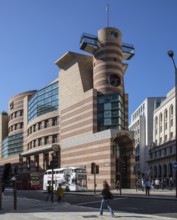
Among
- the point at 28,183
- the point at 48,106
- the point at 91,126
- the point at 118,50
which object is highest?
the point at 118,50

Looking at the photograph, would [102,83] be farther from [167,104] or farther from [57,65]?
[167,104]

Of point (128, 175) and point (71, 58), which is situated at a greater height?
point (71, 58)

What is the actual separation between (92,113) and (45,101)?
78.3 feet

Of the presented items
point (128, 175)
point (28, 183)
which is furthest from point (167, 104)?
point (28, 183)

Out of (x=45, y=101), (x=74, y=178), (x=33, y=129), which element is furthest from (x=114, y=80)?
(x=33, y=129)

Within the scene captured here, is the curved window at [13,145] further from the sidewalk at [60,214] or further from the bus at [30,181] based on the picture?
the sidewalk at [60,214]

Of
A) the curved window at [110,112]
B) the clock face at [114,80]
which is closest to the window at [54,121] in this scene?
the curved window at [110,112]

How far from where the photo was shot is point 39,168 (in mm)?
88438

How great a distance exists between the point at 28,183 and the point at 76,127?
1303 centimetres

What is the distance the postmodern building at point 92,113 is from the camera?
210 feet

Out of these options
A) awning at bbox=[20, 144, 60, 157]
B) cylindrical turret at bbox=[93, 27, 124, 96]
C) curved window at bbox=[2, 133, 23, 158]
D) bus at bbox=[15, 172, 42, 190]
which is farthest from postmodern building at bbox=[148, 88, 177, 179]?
curved window at bbox=[2, 133, 23, 158]

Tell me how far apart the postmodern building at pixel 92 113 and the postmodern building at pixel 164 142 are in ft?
68.4

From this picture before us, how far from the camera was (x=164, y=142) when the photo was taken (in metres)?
99.4

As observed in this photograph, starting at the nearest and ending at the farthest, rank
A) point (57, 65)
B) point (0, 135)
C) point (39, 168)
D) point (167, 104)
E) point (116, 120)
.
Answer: point (116, 120)
point (57, 65)
point (39, 168)
point (167, 104)
point (0, 135)
